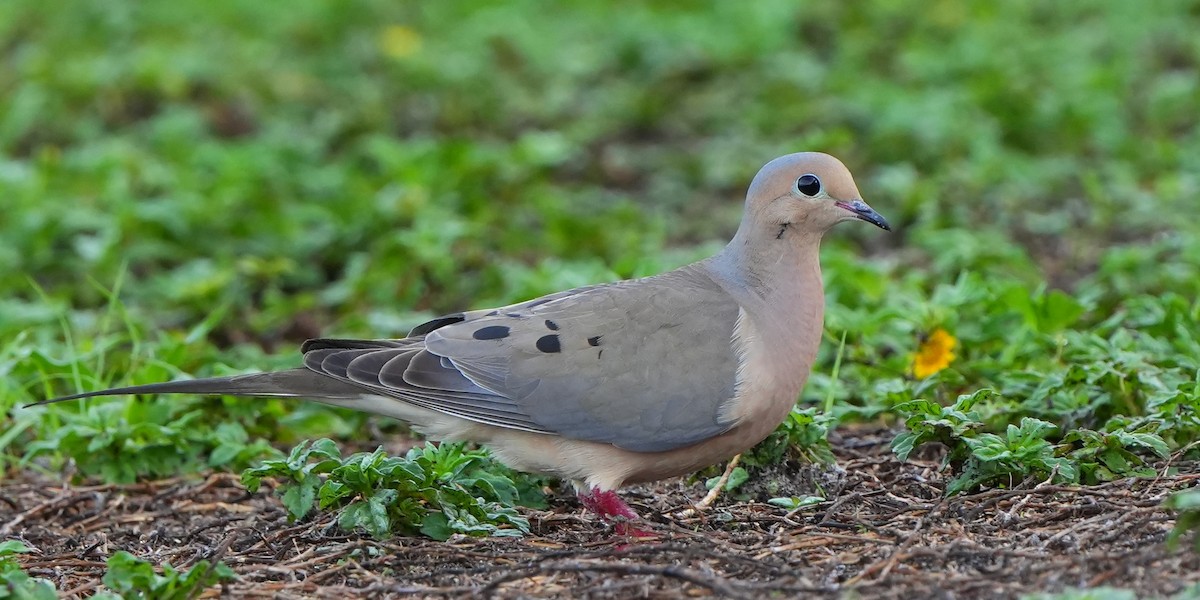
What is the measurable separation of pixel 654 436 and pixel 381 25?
8530mm

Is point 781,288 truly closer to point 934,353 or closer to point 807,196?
point 807,196

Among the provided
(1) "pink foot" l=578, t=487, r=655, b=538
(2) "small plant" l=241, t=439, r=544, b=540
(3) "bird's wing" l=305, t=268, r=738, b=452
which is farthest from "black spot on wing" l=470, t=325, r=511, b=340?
(1) "pink foot" l=578, t=487, r=655, b=538

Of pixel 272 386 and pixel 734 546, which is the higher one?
pixel 272 386

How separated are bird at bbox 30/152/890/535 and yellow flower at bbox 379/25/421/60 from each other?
639 cm

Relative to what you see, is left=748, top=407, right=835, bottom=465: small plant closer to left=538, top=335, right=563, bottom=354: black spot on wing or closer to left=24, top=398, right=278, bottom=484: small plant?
left=538, top=335, right=563, bottom=354: black spot on wing

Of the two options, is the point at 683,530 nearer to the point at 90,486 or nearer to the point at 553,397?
the point at 553,397

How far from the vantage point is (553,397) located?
4324 millimetres

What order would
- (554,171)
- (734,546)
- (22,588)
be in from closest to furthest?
(22,588) → (734,546) → (554,171)

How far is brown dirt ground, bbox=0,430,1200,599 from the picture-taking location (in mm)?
3570

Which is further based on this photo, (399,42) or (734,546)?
(399,42)

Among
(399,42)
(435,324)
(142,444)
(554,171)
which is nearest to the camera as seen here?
(435,324)

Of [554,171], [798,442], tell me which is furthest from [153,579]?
[554,171]

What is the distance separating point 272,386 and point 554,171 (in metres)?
4.82

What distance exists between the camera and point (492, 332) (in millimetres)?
4492
